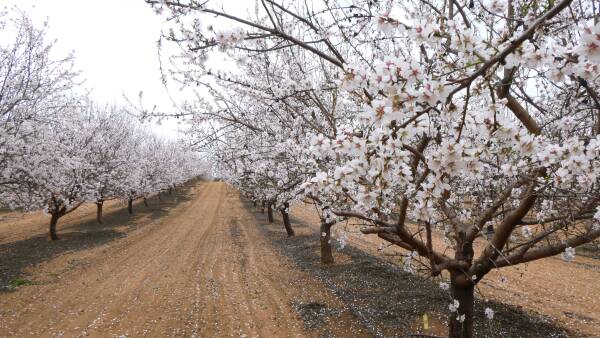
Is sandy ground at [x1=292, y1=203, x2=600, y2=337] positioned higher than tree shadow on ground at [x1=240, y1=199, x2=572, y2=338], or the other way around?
tree shadow on ground at [x1=240, y1=199, x2=572, y2=338]

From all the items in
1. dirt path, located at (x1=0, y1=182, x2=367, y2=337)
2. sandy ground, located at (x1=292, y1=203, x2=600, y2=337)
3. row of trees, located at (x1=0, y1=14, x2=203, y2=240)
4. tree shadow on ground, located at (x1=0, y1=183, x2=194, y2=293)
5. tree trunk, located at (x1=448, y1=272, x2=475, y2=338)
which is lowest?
sandy ground, located at (x1=292, y1=203, x2=600, y2=337)

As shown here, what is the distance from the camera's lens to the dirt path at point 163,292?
26.9ft

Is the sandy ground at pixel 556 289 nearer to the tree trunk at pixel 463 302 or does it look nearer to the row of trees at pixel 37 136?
the tree trunk at pixel 463 302

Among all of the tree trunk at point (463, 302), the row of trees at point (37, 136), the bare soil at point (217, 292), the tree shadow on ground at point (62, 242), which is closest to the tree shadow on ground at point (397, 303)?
the bare soil at point (217, 292)

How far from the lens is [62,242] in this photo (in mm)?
18344

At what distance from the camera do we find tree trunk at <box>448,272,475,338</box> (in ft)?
17.7

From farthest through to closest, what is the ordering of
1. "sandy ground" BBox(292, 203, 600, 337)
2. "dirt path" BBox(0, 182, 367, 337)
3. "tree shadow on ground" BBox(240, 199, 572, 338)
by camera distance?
"sandy ground" BBox(292, 203, 600, 337) → "dirt path" BBox(0, 182, 367, 337) → "tree shadow on ground" BBox(240, 199, 572, 338)

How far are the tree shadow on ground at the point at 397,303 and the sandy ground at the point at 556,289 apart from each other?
728 mm

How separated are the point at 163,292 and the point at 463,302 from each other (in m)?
8.26

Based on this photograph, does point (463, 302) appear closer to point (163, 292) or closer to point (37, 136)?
point (163, 292)

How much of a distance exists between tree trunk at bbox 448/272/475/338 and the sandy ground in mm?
1440

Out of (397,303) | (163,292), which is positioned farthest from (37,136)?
(397,303)

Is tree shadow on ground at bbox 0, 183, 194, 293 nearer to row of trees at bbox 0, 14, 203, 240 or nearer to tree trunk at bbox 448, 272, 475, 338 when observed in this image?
row of trees at bbox 0, 14, 203, 240

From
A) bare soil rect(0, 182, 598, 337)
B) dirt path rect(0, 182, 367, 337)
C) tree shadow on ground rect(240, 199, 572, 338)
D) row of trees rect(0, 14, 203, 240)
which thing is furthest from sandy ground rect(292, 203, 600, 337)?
row of trees rect(0, 14, 203, 240)
